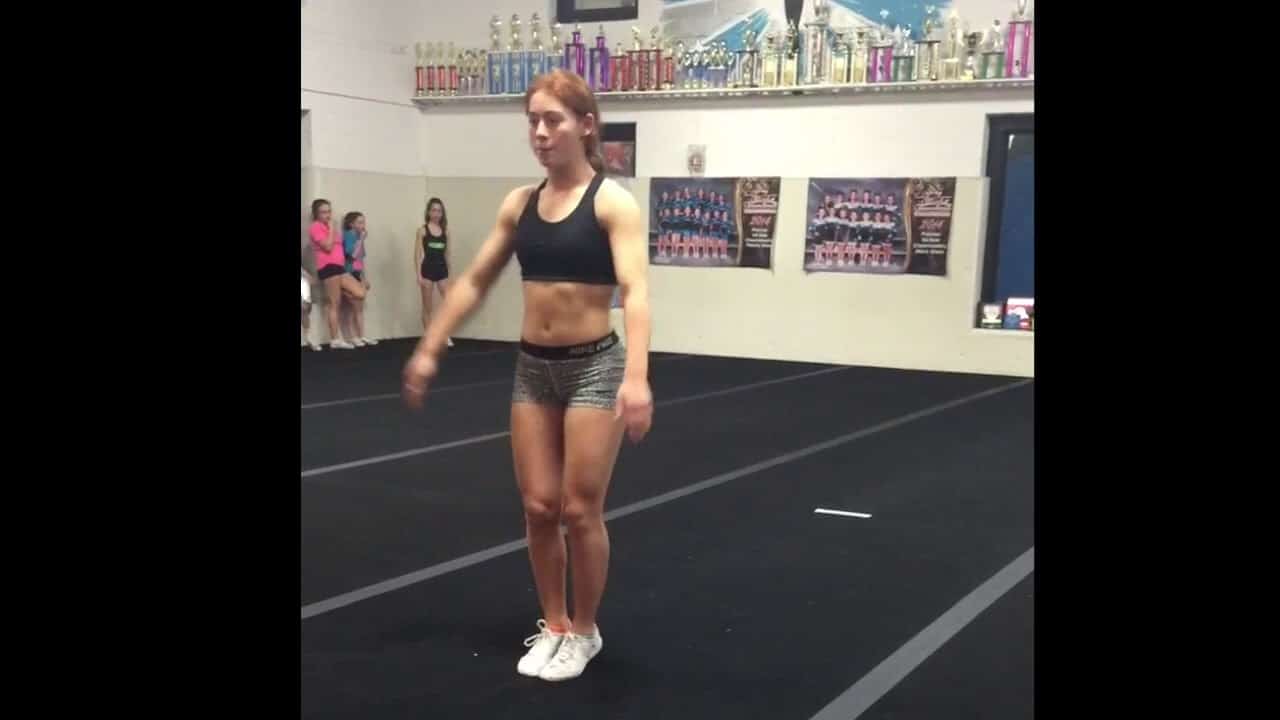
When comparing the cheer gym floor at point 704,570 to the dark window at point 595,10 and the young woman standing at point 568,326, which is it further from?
the dark window at point 595,10

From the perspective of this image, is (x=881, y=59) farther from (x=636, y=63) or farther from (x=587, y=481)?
(x=587, y=481)

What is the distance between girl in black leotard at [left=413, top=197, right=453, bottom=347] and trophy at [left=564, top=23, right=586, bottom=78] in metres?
1.78

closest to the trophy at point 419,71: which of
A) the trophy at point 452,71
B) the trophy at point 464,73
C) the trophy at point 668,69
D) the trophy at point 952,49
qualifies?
the trophy at point 452,71

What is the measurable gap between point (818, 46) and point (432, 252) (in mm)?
3929

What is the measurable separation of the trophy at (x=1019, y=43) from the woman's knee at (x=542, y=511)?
7.42 meters

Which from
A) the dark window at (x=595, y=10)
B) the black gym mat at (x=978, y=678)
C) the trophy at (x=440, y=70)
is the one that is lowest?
the black gym mat at (x=978, y=678)

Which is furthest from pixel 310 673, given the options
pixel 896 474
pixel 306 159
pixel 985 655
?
pixel 306 159

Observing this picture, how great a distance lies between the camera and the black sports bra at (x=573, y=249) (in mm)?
2887

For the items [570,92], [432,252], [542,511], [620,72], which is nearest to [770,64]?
[620,72]
